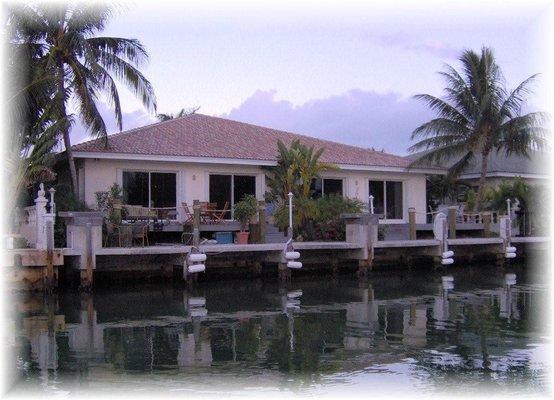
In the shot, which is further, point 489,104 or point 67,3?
point 489,104

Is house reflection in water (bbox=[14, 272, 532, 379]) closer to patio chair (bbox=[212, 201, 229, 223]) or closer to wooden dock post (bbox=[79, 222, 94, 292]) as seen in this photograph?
wooden dock post (bbox=[79, 222, 94, 292])

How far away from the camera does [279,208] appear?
2555 cm

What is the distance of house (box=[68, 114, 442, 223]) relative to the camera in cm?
2512

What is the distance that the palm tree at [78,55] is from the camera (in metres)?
23.9

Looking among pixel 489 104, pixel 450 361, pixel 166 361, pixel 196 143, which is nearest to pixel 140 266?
pixel 196 143

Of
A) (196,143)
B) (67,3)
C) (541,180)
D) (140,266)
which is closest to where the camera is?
(140,266)

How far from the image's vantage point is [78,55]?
81.0ft

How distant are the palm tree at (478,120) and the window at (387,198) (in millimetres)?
1635

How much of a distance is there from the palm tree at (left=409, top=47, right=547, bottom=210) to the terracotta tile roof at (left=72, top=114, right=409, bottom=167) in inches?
85.7

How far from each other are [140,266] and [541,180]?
75.1 ft

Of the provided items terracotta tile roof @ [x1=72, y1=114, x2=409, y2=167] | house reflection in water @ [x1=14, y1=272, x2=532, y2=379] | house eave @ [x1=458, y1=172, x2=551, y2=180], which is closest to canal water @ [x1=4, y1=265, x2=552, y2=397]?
house reflection in water @ [x1=14, y1=272, x2=532, y2=379]

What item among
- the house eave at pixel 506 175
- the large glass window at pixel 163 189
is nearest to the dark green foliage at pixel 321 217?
the large glass window at pixel 163 189

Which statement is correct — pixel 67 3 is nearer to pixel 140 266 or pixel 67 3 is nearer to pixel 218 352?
pixel 140 266

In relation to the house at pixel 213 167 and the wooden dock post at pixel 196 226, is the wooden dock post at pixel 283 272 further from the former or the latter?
the house at pixel 213 167
